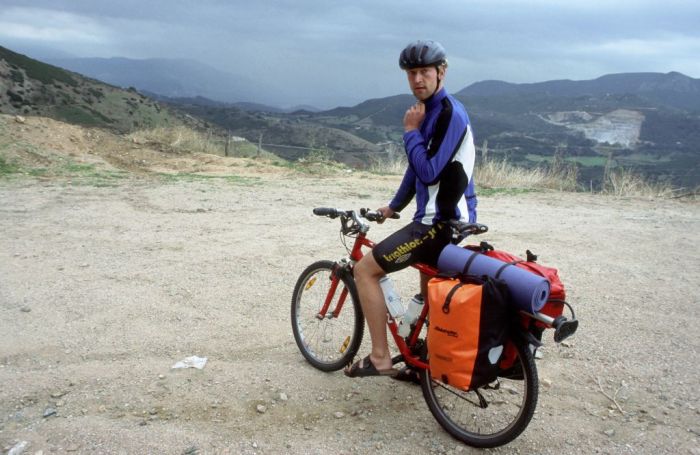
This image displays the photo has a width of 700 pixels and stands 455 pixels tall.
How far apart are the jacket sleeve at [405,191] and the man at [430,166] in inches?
13.4

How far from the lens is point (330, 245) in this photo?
A: 24.3 ft

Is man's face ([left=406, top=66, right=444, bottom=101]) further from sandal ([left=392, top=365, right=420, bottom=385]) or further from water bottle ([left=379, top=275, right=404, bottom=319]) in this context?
sandal ([left=392, top=365, right=420, bottom=385])

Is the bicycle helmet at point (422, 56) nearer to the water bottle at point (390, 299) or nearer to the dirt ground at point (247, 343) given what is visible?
the water bottle at point (390, 299)

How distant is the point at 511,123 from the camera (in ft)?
337

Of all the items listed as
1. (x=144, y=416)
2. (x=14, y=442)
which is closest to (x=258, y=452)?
(x=144, y=416)

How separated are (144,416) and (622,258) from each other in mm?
6280

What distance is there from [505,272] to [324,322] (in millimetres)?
1871

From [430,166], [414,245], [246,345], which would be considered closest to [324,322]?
[246,345]

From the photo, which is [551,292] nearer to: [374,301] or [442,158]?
[442,158]

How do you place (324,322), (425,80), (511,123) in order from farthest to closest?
(511,123) < (324,322) < (425,80)

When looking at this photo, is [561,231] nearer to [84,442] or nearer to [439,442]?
[439,442]

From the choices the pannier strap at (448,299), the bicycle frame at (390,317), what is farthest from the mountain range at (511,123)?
the pannier strap at (448,299)

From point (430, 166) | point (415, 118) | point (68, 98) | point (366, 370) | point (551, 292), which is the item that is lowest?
point (366, 370)

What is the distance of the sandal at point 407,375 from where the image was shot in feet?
12.3
